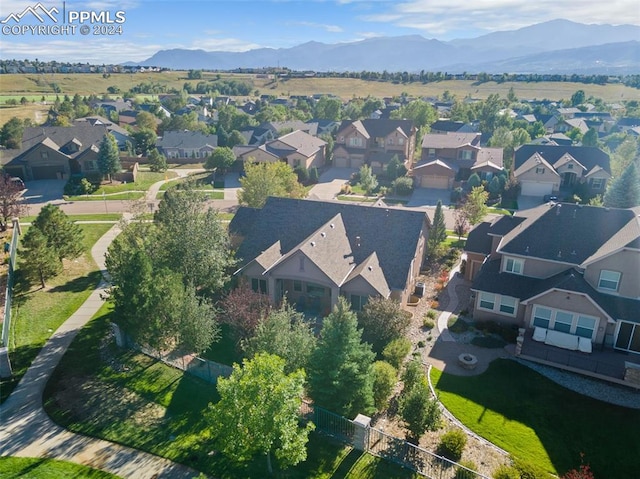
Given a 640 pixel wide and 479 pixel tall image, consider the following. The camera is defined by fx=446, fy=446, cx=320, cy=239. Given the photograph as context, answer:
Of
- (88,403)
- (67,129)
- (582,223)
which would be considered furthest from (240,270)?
(67,129)

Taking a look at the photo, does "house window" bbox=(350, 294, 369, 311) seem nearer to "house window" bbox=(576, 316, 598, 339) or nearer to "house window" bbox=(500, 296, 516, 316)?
"house window" bbox=(500, 296, 516, 316)

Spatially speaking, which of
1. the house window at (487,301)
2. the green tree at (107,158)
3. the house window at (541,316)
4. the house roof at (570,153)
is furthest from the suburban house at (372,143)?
the house window at (541,316)

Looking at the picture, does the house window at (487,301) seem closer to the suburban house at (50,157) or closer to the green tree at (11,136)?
the suburban house at (50,157)

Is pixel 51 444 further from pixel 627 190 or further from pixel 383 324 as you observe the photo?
pixel 627 190

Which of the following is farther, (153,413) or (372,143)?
(372,143)

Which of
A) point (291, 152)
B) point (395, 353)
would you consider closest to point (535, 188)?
point (291, 152)

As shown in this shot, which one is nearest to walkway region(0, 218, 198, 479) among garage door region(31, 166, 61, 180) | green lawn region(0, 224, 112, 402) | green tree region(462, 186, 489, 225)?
green lawn region(0, 224, 112, 402)

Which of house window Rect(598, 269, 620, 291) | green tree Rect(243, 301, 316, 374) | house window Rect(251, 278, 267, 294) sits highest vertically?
house window Rect(598, 269, 620, 291)
